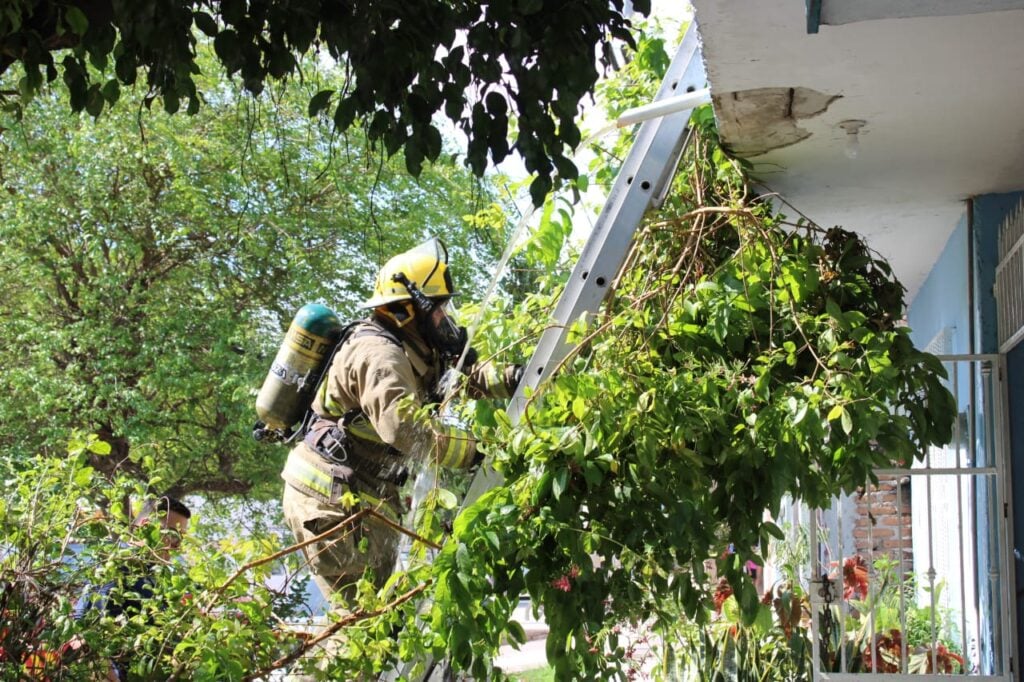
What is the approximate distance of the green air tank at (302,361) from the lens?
16.6 feet

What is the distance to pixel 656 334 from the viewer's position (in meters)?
3.56

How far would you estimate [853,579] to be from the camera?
17.6 feet

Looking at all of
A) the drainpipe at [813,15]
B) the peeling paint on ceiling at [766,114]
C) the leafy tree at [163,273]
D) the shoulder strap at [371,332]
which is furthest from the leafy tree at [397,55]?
the leafy tree at [163,273]

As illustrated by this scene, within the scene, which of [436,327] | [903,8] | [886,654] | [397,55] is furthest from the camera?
[886,654]

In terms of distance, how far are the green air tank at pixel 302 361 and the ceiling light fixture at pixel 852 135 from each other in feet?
7.86

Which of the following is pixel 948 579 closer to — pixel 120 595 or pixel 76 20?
pixel 120 595

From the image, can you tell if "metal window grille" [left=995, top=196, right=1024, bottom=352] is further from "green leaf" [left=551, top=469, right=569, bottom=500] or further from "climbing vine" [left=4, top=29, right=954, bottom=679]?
"green leaf" [left=551, top=469, right=569, bottom=500]

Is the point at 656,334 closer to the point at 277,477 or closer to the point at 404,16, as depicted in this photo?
the point at 404,16

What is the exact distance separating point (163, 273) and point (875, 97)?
30.2 feet

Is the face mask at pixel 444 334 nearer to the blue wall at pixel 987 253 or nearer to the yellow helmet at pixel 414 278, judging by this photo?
the yellow helmet at pixel 414 278

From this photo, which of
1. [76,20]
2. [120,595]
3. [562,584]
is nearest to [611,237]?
[562,584]

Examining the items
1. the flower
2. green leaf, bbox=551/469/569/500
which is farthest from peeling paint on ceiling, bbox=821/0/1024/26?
the flower

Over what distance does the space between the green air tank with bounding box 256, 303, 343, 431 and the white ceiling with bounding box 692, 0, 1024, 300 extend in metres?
2.07

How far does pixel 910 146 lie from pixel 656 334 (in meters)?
1.21
